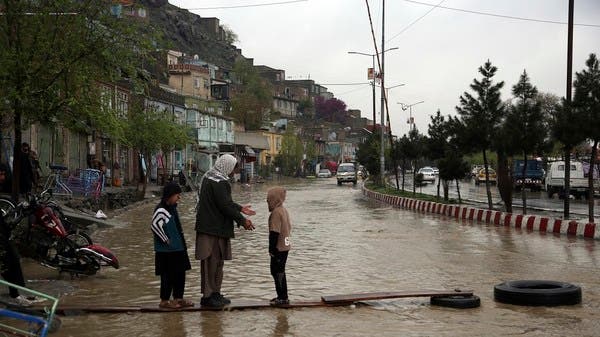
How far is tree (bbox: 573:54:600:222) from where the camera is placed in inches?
762

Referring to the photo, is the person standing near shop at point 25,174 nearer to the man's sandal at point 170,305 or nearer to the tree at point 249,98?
the man's sandal at point 170,305

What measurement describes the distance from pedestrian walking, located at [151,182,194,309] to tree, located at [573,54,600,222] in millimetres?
14131

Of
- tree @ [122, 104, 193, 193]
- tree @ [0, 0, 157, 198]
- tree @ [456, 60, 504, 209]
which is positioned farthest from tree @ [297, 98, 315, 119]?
tree @ [0, 0, 157, 198]

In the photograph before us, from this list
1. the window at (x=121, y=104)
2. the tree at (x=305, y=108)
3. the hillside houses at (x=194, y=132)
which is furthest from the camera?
the tree at (x=305, y=108)

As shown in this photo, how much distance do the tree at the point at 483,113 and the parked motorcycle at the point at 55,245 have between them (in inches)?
705

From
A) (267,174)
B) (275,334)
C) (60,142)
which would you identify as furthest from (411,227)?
(267,174)

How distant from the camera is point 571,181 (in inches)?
1503

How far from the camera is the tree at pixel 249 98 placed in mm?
98363

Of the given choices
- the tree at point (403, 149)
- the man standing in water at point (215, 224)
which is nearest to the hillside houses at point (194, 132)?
the man standing in water at point (215, 224)

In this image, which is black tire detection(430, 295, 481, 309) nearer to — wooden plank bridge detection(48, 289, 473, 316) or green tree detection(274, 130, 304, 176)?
wooden plank bridge detection(48, 289, 473, 316)

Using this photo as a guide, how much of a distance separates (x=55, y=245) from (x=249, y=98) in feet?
297

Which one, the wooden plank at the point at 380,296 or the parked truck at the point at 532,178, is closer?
the wooden plank at the point at 380,296

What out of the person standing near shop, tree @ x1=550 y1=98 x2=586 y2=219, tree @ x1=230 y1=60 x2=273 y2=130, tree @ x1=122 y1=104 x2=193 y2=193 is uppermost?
tree @ x1=230 y1=60 x2=273 y2=130

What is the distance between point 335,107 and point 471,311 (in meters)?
163
